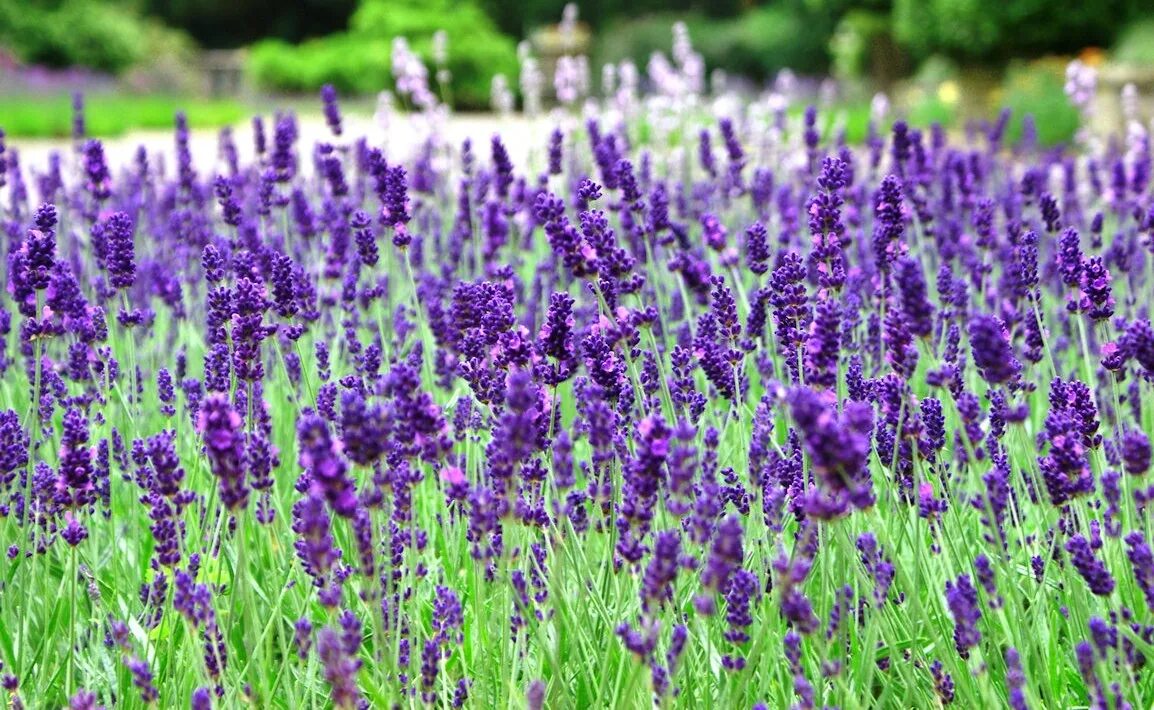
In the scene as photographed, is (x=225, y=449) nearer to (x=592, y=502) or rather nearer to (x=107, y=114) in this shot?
(x=592, y=502)

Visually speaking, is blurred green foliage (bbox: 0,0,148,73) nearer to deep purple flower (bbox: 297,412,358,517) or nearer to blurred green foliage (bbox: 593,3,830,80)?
blurred green foliage (bbox: 593,3,830,80)

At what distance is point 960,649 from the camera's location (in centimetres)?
200

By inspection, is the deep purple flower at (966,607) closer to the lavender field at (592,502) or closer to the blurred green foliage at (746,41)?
the lavender field at (592,502)

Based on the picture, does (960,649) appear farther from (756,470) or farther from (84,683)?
(84,683)

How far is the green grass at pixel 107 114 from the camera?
1727 centimetres

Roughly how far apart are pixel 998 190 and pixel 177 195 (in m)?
3.95

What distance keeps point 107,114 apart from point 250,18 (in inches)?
632

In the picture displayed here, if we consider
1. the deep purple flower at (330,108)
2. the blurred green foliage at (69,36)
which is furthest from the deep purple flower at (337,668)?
the blurred green foliage at (69,36)

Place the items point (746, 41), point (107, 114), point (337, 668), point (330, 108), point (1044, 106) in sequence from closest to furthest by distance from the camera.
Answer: point (337, 668), point (330, 108), point (1044, 106), point (107, 114), point (746, 41)

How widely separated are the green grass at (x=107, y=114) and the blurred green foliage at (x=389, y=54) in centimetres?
221

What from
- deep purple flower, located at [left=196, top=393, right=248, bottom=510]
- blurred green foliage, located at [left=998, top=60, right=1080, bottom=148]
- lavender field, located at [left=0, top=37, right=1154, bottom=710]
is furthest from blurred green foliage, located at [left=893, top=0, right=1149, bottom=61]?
deep purple flower, located at [left=196, top=393, right=248, bottom=510]

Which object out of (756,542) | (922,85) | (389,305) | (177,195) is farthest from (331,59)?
(756,542)

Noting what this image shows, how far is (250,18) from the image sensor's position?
33875 millimetres

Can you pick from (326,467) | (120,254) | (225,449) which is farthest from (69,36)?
(326,467)
